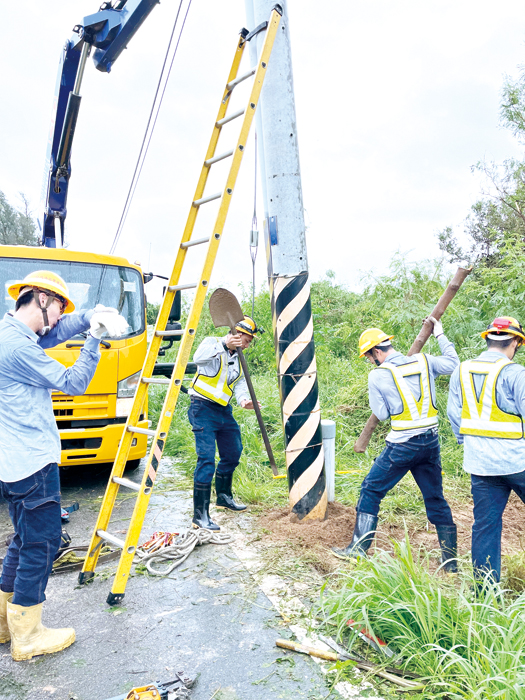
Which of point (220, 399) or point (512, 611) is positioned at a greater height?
point (220, 399)

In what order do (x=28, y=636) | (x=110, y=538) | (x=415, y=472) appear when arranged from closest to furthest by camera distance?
(x=28, y=636), (x=110, y=538), (x=415, y=472)

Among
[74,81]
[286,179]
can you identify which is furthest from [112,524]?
[74,81]

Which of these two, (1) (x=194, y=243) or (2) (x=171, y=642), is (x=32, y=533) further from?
(1) (x=194, y=243)

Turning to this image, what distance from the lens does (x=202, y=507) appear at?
449 cm

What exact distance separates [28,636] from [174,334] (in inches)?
77.2

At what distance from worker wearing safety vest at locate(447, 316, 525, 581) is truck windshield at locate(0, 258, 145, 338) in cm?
384

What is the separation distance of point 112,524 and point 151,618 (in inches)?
73.9

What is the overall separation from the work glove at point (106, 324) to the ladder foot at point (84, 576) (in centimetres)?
170

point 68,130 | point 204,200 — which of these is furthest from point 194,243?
point 68,130

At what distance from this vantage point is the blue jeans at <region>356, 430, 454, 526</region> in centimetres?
365

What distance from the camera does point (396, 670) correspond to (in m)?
2.42

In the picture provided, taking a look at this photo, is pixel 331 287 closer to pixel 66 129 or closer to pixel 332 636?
pixel 66 129

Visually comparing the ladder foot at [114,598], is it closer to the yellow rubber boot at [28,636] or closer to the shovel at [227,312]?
the yellow rubber boot at [28,636]

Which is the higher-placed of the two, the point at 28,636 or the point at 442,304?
the point at 442,304
